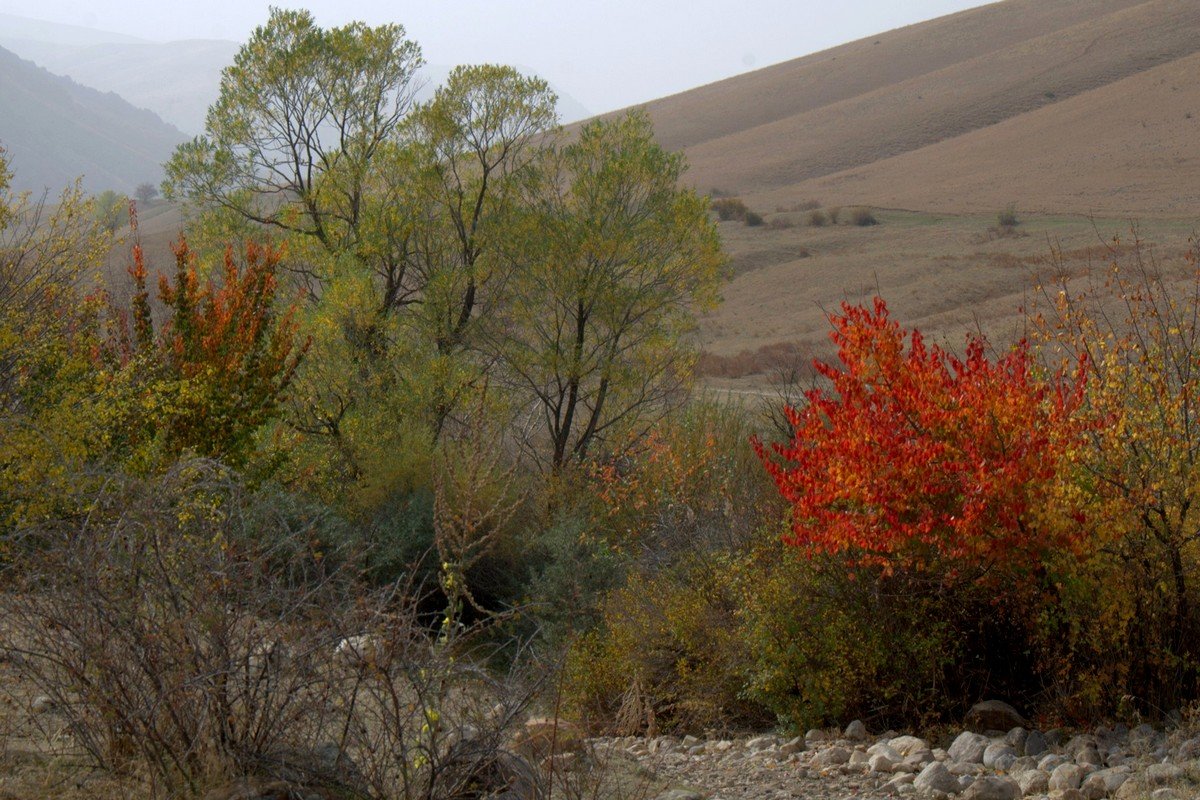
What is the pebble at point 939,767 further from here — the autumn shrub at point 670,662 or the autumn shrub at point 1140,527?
the autumn shrub at point 670,662

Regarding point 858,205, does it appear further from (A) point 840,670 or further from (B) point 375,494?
(A) point 840,670

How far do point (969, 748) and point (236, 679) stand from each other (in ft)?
17.2

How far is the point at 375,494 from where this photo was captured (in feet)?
56.7

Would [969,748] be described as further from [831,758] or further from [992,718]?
[831,758]

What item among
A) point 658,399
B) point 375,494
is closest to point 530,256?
point 658,399

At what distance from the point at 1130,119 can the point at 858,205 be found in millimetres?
19501

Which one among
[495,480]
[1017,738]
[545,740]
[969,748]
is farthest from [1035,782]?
[495,480]

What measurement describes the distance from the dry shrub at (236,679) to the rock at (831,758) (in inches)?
135

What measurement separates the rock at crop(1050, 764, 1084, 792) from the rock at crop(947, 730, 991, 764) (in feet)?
2.59

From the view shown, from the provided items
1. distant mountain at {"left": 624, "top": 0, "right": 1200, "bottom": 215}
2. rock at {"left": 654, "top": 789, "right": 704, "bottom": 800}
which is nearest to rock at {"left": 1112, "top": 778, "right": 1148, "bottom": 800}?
rock at {"left": 654, "top": 789, "right": 704, "bottom": 800}

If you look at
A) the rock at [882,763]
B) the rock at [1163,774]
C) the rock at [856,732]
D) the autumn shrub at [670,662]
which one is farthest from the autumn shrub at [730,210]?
the rock at [1163,774]

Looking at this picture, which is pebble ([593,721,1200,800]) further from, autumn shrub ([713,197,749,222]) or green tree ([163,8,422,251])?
autumn shrub ([713,197,749,222])

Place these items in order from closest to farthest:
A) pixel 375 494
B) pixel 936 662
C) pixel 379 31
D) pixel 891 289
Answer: pixel 936 662 < pixel 375 494 < pixel 379 31 < pixel 891 289

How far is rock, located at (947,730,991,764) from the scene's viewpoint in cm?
768
